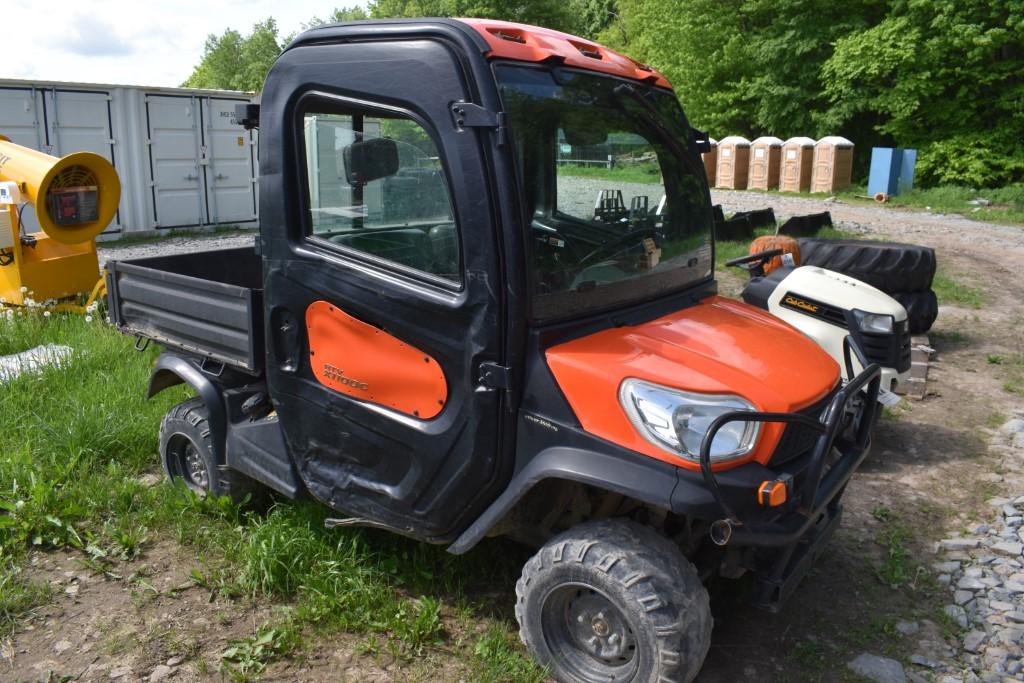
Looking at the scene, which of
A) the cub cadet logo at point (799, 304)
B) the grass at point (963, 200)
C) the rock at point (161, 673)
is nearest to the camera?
the rock at point (161, 673)

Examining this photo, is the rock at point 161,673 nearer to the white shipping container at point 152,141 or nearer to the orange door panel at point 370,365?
the orange door panel at point 370,365

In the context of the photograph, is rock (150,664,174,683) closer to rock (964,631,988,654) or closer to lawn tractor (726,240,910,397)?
rock (964,631,988,654)

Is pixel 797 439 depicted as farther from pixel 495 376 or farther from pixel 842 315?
pixel 842 315

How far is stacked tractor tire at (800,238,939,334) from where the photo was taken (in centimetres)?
709

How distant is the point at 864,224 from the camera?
16.4 meters

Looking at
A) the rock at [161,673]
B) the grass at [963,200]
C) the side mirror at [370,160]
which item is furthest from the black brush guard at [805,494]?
the grass at [963,200]

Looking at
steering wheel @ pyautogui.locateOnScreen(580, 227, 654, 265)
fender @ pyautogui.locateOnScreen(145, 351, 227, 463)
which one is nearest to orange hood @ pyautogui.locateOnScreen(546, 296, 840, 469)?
steering wheel @ pyautogui.locateOnScreen(580, 227, 654, 265)

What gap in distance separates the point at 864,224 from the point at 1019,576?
44.4 ft

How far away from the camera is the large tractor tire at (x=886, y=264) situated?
708 centimetres

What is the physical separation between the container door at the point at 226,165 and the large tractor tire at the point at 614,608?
12.9m

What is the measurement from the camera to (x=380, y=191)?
3223mm

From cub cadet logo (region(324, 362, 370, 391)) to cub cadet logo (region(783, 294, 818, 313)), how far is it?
3058 mm

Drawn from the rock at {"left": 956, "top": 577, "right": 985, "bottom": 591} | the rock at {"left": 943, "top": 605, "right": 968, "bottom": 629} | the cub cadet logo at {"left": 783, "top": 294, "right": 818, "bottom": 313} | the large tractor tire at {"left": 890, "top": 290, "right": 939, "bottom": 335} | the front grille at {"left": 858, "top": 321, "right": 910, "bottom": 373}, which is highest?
the cub cadet logo at {"left": 783, "top": 294, "right": 818, "bottom": 313}

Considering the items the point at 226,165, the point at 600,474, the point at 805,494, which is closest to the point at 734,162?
the point at 226,165
